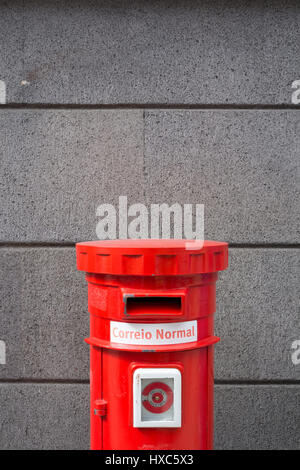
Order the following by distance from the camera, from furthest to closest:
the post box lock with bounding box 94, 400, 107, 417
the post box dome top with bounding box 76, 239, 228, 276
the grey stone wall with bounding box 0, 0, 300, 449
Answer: the grey stone wall with bounding box 0, 0, 300, 449, the post box lock with bounding box 94, 400, 107, 417, the post box dome top with bounding box 76, 239, 228, 276

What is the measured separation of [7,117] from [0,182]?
43 cm

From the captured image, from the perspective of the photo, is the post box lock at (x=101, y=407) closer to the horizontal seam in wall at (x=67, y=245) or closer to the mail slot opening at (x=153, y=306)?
the mail slot opening at (x=153, y=306)

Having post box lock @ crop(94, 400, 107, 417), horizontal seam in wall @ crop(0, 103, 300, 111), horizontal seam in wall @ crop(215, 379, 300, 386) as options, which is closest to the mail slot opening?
post box lock @ crop(94, 400, 107, 417)

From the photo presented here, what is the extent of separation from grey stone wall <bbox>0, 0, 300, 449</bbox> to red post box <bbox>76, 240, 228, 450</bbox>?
935mm

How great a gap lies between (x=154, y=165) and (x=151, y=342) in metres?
1.30

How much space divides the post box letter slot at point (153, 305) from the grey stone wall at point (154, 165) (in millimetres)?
1027

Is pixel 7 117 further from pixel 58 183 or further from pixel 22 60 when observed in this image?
pixel 58 183

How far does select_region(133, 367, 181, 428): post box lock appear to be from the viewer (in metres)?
1.45

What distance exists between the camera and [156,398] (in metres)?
1.47

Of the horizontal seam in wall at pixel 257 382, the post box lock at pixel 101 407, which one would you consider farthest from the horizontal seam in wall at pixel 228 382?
the post box lock at pixel 101 407

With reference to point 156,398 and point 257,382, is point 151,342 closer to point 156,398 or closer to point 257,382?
point 156,398

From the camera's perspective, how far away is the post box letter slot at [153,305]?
57.3 inches

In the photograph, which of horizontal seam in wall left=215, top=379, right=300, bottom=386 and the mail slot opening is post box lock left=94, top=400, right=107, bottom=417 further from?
horizontal seam in wall left=215, top=379, right=300, bottom=386
